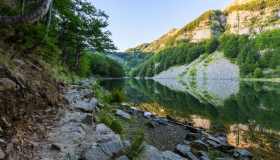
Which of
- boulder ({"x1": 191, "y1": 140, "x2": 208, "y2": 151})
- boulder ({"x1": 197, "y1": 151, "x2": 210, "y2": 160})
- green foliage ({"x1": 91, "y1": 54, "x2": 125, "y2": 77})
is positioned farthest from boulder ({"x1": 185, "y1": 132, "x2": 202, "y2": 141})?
green foliage ({"x1": 91, "y1": 54, "x2": 125, "y2": 77})

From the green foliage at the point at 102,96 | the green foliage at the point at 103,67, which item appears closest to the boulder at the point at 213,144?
the green foliage at the point at 102,96

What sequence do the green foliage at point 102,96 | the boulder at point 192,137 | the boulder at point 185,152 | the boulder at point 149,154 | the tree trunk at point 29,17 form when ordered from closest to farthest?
the tree trunk at point 29,17 → the boulder at point 149,154 → the boulder at point 185,152 → the boulder at point 192,137 → the green foliage at point 102,96

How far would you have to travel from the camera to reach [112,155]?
25.5ft

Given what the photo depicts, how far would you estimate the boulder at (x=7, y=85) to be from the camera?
26.4 feet

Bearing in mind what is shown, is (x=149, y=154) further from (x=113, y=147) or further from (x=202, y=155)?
(x=202, y=155)

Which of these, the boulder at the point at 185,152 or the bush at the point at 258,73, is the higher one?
the bush at the point at 258,73

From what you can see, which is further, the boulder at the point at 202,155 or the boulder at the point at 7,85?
the boulder at the point at 202,155

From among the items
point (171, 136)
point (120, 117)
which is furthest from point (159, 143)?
point (120, 117)

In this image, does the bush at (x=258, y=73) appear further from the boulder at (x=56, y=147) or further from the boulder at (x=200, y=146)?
the boulder at (x=56, y=147)

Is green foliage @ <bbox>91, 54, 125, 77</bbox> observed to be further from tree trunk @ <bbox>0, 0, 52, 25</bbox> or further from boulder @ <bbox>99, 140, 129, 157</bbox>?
tree trunk @ <bbox>0, 0, 52, 25</bbox>

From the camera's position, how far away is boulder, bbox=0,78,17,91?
26.4 ft

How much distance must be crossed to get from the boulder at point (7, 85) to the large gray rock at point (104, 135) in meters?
2.94

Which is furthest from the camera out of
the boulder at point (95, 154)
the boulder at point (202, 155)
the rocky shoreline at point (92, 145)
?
the boulder at point (202, 155)

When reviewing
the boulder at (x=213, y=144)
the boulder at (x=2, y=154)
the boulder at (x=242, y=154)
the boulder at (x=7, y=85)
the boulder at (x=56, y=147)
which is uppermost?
the boulder at (x=7, y=85)
